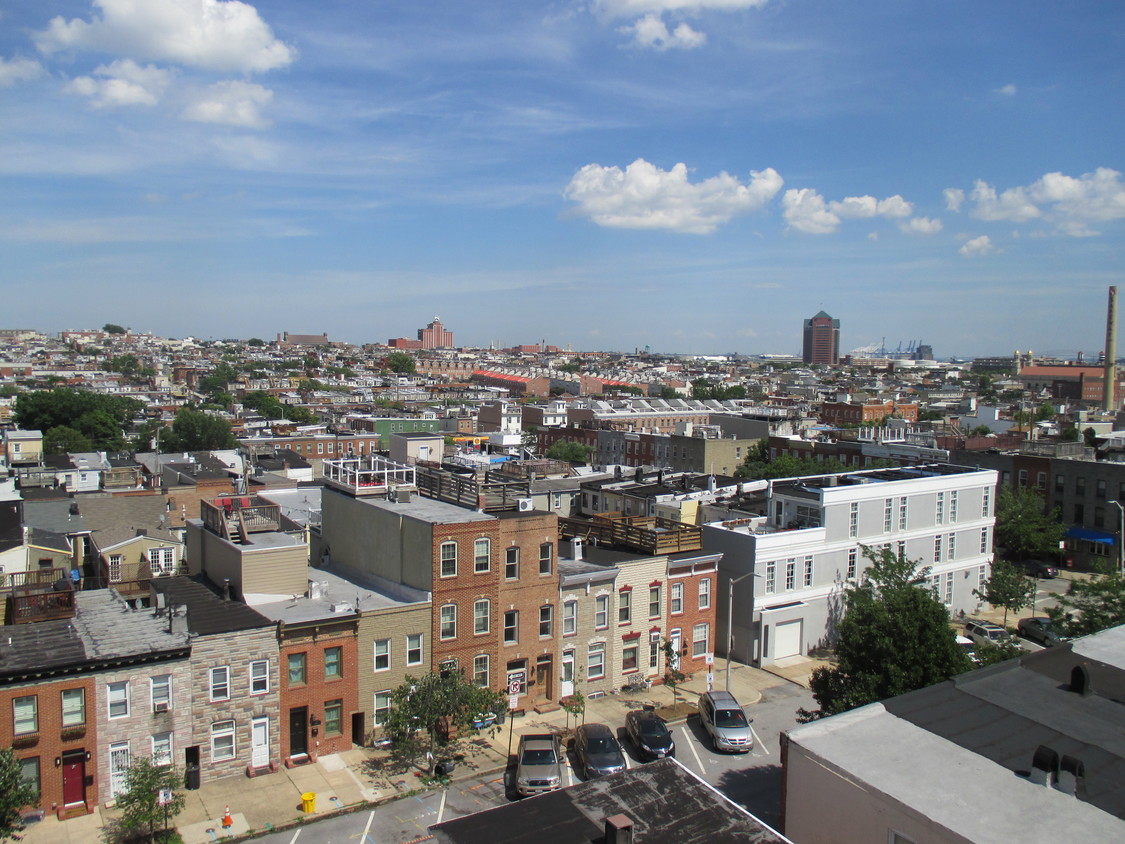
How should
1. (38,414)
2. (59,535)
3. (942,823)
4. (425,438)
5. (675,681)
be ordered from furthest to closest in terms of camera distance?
(38,414) → (425,438) → (59,535) → (675,681) → (942,823)

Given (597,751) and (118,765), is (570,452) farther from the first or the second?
(118,765)

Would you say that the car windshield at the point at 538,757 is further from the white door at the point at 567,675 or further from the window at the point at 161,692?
the window at the point at 161,692

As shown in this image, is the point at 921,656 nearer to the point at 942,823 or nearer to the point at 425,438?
the point at 942,823

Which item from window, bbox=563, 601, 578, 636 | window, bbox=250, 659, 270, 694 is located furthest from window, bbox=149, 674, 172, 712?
window, bbox=563, 601, 578, 636

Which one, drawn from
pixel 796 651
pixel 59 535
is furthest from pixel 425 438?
pixel 796 651

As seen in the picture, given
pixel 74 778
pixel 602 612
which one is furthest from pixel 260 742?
pixel 602 612
